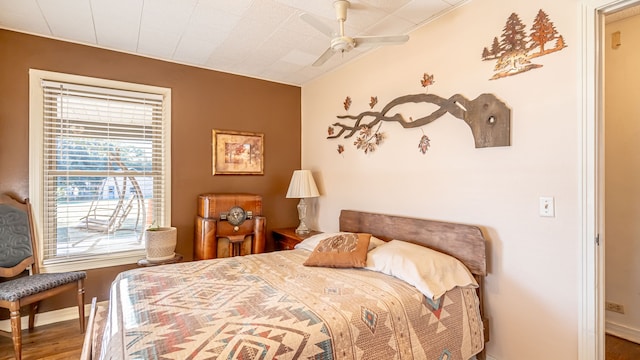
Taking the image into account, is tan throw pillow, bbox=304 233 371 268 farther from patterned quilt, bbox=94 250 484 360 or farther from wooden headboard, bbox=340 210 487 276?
wooden headboard, bbox=340 210 487 276

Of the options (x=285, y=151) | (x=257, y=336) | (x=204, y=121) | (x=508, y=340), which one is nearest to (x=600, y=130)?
(x=508, y=340)

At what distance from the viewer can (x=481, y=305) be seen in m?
2.10

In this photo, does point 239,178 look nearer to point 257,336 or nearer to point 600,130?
point 257,336

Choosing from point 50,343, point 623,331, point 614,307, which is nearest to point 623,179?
point 614,307

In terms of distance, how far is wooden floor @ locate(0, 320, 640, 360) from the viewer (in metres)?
2.26

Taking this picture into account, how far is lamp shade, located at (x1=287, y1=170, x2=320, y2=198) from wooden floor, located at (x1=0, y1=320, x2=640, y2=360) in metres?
2.33

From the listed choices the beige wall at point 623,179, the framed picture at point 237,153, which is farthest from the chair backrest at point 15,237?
the beige wall at point 623,179

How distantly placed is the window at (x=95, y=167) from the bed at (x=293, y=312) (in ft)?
4.20

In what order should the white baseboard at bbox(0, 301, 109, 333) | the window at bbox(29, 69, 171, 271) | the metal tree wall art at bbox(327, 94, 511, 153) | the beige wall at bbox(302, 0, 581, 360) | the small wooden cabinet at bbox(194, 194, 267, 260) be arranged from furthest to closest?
the small wooden cabinet at bbox(194, 194, 267, 260)
the window at bbox(29, 69, 171, 271)
the white baseboard at bbox(0, 301, 109, 333)
the metal tree wall art at bbox(327, 94, 511, 153)
the beige wall at bbox(302, 0, 581, 360)

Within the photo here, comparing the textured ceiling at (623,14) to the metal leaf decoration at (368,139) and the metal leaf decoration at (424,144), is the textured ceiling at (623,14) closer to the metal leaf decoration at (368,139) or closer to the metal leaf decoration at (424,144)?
the metal leaf decoration at (424,144)

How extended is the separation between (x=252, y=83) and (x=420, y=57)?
2.13 m

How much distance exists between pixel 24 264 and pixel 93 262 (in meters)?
0.50

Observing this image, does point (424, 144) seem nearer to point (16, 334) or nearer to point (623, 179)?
point (623, 179)

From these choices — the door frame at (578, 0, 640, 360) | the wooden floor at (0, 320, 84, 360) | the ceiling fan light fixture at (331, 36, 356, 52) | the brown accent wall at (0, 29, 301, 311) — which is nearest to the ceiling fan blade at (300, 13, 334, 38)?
the ceiling fan light fixture at (331, 36, 356, 52)
